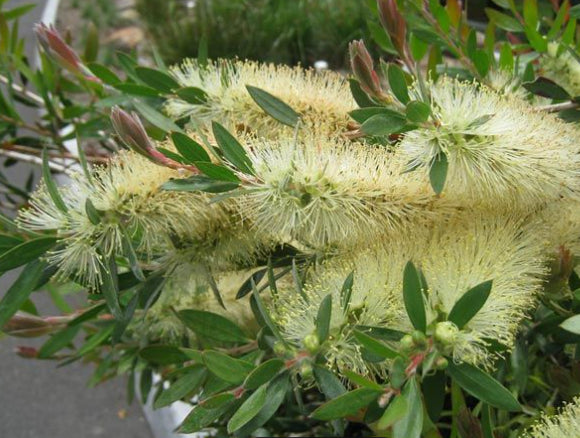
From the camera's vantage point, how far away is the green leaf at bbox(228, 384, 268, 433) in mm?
542

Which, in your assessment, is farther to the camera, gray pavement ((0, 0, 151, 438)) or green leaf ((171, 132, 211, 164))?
gray pavement ((0, 0, 151, 438))

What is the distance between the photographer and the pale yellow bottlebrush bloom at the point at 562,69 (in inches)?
33.4

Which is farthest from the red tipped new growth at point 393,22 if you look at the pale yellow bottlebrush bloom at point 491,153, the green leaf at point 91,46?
the green leaf at point 91,46

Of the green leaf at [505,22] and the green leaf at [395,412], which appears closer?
the green leaf at [395,412]

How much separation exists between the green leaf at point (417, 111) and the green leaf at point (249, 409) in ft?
0.89

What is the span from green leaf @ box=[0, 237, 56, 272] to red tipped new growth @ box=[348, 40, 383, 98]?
0.35 meters

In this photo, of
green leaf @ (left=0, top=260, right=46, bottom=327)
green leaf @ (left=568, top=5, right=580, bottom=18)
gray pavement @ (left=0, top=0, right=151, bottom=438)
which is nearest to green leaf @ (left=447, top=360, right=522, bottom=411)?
green leaf @ (left=0, top=260, right=46, bottom=327)

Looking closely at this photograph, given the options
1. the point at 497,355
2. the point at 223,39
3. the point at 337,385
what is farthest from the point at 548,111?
the point at 223,39

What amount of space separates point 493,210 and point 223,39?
9.69 ft

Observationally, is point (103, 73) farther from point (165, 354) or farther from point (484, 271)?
point (484, 271)

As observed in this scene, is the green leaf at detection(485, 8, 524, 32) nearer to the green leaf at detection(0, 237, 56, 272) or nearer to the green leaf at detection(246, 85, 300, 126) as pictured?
the green leaf at detection(246, 85, 300, 126)

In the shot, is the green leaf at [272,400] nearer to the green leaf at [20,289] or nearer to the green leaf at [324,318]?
the green leaf at [324,318]

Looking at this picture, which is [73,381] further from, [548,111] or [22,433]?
[548,111]

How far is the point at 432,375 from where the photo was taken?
0.59 metres
